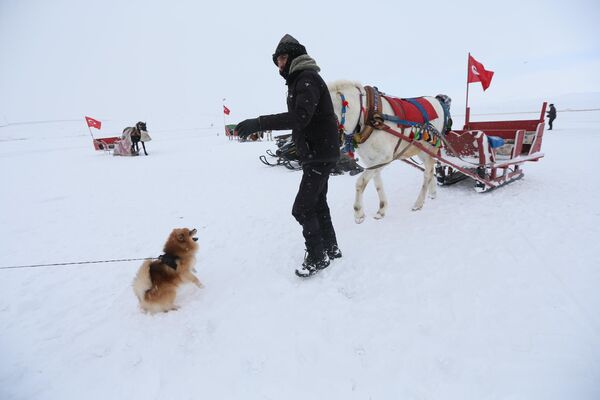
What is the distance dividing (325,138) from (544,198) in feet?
13.9

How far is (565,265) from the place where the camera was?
2.82 meters

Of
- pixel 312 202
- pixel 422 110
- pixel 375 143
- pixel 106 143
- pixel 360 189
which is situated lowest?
pixel 360 189

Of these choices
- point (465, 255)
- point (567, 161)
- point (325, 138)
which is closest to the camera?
point (325, 138)

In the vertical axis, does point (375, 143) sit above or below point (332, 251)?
above

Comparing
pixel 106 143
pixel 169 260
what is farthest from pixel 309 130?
→ pixel 106 143

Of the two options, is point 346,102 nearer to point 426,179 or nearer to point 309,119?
point 309,119

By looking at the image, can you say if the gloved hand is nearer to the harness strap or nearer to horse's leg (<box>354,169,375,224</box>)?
horse's leg (<box>354,169,375,224</box>)

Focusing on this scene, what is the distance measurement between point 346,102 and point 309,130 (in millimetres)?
812

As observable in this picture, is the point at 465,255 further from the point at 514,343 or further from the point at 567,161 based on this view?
the point at 567,161

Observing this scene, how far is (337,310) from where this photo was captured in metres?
2.52

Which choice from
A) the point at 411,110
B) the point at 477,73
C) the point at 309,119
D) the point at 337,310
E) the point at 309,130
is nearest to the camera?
the point at 309,119

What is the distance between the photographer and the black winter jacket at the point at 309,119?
7.72ft

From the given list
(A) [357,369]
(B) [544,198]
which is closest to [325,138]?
(A) [357,369]

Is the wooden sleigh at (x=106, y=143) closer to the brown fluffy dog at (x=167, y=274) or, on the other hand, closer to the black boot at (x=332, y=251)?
the brown fluffy dog at (x=167, y=274)
